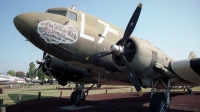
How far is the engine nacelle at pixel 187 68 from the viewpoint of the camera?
9.66m

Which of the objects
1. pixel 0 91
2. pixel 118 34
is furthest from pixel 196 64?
pixel 0 91

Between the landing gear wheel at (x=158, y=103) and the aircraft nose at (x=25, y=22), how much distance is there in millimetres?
7928

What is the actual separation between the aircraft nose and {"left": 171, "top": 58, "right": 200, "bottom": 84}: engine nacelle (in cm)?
850

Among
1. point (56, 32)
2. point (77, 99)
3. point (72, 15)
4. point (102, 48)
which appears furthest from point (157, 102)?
point (77, 99)

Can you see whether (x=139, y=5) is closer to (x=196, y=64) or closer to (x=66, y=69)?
(x=196, y=64)

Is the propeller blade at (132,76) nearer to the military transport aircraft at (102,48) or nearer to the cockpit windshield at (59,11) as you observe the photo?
the military transport aircraft at (102,48)

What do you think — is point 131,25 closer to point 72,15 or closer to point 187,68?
point 72,15

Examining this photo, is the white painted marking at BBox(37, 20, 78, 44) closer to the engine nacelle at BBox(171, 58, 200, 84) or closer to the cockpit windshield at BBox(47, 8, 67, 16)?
the cockpit windshield at BBox(47, 8, 67, 16)

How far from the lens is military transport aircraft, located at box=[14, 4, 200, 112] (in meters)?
9.28

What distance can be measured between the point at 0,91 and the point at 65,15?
25063 mm

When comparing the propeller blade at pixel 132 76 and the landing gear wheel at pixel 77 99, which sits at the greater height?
the propeller blade at pixel 132 76

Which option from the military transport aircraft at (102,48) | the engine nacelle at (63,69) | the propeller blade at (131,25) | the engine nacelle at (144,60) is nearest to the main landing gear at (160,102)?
the military transport aircraft at (102,48)

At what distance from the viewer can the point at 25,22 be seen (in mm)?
8844

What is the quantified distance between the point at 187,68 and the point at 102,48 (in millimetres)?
5145
